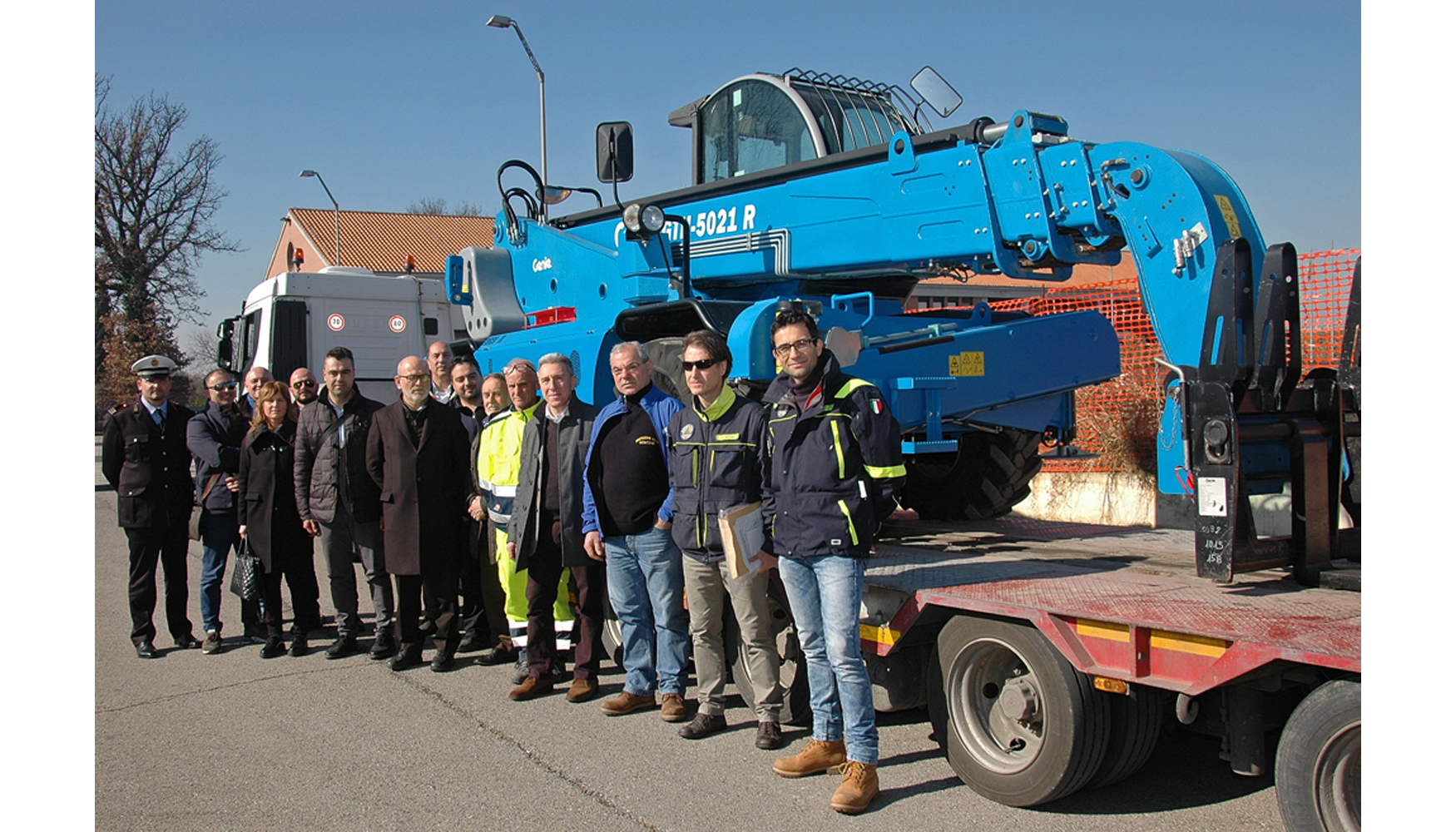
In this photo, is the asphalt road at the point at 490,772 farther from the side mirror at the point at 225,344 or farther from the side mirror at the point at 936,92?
the side mirror at the point at 225,344

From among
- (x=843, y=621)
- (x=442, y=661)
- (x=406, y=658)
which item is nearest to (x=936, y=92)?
(x=843, y=621)

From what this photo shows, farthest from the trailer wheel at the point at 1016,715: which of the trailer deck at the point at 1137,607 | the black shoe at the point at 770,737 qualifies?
the black shoe at the point at 770,737

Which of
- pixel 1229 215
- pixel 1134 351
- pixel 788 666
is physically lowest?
pixel 788 666

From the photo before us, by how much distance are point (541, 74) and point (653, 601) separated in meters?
15.9

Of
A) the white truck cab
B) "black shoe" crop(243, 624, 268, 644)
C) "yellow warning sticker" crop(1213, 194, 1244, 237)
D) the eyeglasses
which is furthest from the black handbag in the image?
"yellow warning sticker" crop(1213, 194, 1244, 237)

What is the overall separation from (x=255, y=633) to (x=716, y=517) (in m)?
4.54

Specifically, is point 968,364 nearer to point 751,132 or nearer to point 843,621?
point 751,132

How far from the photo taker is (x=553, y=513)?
6254mm

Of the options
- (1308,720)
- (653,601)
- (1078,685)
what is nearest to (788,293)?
(653,601)

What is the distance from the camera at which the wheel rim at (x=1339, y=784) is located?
346 centimetres

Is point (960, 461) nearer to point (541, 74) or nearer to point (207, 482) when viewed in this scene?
point (207, 482)

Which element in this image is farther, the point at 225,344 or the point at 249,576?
the point at 225,344

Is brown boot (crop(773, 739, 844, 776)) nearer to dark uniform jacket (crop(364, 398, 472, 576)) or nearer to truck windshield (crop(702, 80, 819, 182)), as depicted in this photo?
dark uniform jacket (crop(364, 398, 472, 576))

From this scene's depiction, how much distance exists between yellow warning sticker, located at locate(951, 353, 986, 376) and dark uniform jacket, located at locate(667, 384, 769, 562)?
208cm
